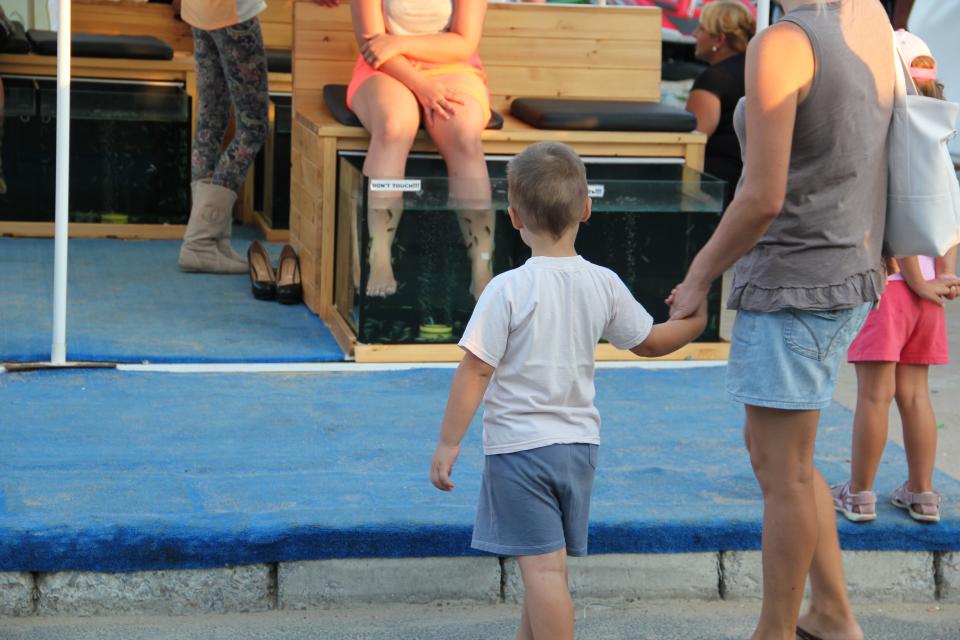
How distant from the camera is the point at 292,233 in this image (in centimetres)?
636

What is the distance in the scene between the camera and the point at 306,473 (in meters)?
3.74

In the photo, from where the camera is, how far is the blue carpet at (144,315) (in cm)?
495

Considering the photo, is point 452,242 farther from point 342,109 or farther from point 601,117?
point 601,117

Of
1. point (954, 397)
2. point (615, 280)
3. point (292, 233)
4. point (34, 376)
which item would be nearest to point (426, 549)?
point (615, 280)

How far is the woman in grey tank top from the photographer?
262cm

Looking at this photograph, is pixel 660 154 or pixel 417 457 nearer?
pixel 417 457

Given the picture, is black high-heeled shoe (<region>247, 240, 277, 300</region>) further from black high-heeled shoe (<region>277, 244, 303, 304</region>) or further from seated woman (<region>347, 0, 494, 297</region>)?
seated woman (<region>347, 0, 494, 297</region>)

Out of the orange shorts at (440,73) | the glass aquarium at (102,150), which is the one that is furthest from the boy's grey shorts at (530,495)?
the glass aquarium at (102,150)

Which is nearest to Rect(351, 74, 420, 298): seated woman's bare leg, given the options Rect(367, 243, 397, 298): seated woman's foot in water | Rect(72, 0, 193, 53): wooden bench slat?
Rect(367, 243, 397, 298): seated woman's foot in water

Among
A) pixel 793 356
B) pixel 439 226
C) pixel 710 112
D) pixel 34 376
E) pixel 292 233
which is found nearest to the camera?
pixel 793 356

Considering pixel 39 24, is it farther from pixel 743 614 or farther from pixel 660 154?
pixel 743 614

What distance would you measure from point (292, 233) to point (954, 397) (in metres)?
2.93

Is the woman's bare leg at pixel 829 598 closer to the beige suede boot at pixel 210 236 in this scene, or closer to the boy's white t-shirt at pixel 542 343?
the boy's white t-shirt at pixel 542 343

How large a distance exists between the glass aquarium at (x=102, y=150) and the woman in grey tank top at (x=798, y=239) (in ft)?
15.8
